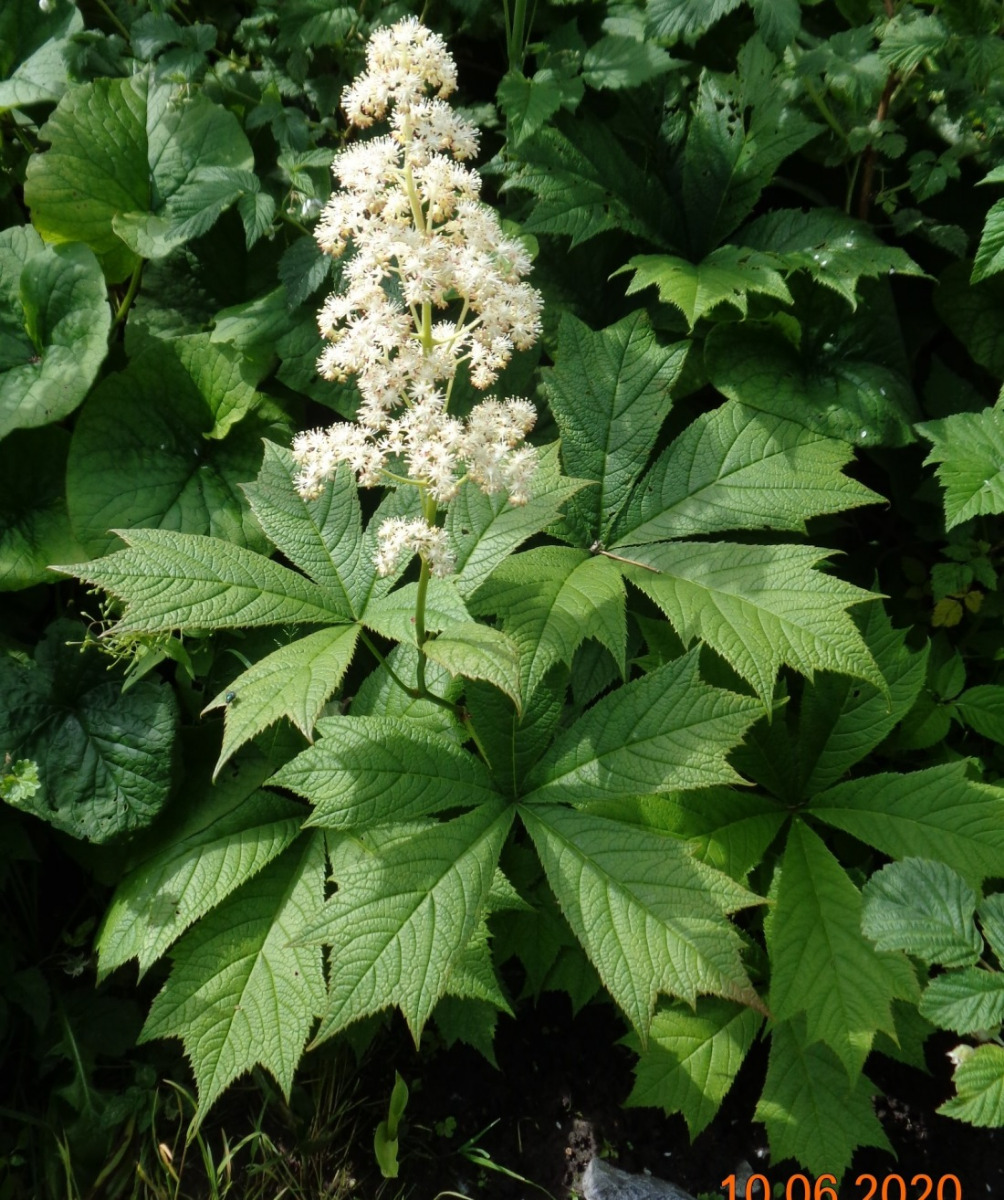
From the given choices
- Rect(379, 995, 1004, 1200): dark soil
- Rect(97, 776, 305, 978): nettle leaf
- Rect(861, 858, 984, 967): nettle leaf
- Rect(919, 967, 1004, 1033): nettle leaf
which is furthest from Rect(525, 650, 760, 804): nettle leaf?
Rect(379, 995, 1004, 1200): dark soil

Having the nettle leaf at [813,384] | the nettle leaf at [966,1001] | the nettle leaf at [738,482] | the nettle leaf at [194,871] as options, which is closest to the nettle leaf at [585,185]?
the nettle leaf at [813,384]

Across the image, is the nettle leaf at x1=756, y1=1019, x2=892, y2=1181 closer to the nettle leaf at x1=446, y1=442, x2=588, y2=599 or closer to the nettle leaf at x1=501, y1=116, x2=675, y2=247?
the nettle leaf at x1=446, y1=442, x2=588, y2=599

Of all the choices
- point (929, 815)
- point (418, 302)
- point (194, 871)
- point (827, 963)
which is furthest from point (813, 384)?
point (194, 871)

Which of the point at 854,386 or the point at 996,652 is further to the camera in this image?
the point at 996,652

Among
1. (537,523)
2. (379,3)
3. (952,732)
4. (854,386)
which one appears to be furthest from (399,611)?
(379,3)

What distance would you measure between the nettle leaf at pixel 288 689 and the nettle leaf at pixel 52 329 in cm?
97

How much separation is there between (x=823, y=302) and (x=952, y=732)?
3.50 ft

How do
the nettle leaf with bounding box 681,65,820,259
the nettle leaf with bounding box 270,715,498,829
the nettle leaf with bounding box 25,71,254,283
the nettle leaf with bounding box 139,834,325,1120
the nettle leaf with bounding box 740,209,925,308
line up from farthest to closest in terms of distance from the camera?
the nettle leaf with bounding box 25,71,254,283 < the nettle leaf with bounding box 681,65,820,259 < the nettle leaf with bounding box 740,209,925,308 < the nettle leaf with bounding box 139,834,325,1120 < the nettle leaf with bounding box 270,715,498,829

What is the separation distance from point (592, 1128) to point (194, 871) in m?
1.06

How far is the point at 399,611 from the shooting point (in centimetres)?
176

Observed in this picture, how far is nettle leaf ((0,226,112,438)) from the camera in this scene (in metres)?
2.23

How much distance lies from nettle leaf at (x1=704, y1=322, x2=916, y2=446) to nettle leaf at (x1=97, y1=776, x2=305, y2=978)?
1311mm

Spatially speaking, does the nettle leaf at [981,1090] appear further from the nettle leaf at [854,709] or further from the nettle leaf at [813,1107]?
the nettle leaf at [854,709]

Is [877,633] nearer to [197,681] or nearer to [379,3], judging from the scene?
Answer: [197,681]
